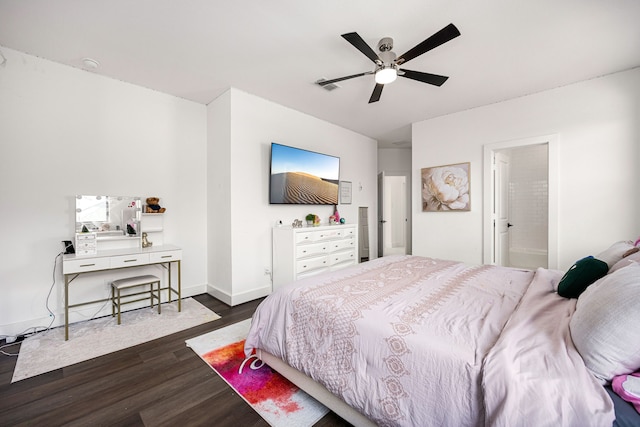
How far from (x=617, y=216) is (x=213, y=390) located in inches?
173

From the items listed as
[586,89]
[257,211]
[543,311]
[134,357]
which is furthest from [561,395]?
[586,89]

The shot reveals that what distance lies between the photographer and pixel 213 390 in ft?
5.70

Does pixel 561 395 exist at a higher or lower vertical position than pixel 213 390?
higher

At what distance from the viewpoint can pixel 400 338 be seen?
120 cm

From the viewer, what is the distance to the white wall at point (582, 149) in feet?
9.39

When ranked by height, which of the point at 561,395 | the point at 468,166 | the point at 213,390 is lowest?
the point at 213,390

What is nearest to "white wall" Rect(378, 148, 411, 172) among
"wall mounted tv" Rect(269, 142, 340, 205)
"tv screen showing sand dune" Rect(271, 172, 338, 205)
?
"wall mounted tv" Rect(269, 142, 340, 205)

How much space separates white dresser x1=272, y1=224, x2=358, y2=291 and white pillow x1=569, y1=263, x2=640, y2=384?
2.71 m

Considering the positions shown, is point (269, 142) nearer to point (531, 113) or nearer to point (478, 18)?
point (478, 18)

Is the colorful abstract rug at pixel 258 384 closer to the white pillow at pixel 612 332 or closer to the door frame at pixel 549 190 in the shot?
the white pillow at pixel 612 332

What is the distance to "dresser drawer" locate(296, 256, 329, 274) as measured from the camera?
11.3 feet

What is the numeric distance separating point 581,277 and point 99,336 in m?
3.85

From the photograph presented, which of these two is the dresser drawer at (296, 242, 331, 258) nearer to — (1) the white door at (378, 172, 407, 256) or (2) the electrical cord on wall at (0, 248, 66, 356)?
(2) the electrical cord on wall at (0, 248, 66, 356)

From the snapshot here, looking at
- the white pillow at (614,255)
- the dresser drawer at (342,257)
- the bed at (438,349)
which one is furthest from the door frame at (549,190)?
the dresser drawer at (342,257)
